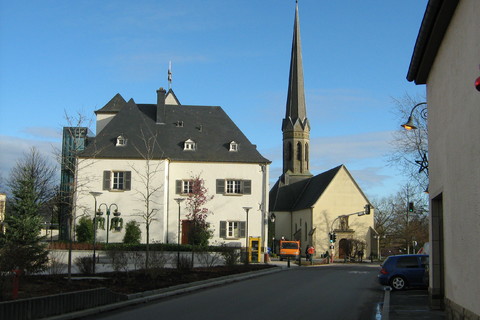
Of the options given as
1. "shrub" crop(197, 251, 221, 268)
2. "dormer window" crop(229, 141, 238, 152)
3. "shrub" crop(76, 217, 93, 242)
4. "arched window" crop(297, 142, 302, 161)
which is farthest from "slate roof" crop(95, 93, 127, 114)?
"arched window" crop(297, 142, 302, 161)

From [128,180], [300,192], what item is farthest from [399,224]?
[128,180]

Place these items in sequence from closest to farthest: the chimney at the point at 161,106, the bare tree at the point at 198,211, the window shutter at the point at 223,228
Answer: the bare tree at the point at 198,211 → the window shutter at the point at 223,228 → the chimney at the point at 161,106

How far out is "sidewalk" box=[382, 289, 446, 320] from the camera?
14.5 metres

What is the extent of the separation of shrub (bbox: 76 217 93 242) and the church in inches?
870

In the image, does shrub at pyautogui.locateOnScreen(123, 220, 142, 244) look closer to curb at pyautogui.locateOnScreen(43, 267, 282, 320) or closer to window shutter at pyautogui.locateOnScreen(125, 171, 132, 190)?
window shutter at pyautogui.locateOnScreen(125, 171, 132, 190)

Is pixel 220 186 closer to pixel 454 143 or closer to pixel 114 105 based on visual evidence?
pixel 114 105

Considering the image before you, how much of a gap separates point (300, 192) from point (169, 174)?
129 feet

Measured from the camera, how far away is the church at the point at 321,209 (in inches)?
2628

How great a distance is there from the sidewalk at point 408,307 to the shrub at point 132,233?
26.7m

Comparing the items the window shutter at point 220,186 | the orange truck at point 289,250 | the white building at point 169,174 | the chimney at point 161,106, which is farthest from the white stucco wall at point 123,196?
the orange truck at point 289,250

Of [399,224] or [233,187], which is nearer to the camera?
[233,187]

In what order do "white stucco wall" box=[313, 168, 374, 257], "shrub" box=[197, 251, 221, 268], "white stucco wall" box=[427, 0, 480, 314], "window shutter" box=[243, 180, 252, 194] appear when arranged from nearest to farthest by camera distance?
1. "white stucco wall" box=[427, 0, 480, 314]
2. "shrub" box=[197, 251, 221, 268]
3. "window shutter" box=[243, 180, 252, 194]
4. "white stucco wall" box=[313, 168, 374, 257]

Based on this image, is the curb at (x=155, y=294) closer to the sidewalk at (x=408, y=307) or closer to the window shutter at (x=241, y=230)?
the sidewalk at (x=408, y=307)

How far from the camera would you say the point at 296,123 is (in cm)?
9812
